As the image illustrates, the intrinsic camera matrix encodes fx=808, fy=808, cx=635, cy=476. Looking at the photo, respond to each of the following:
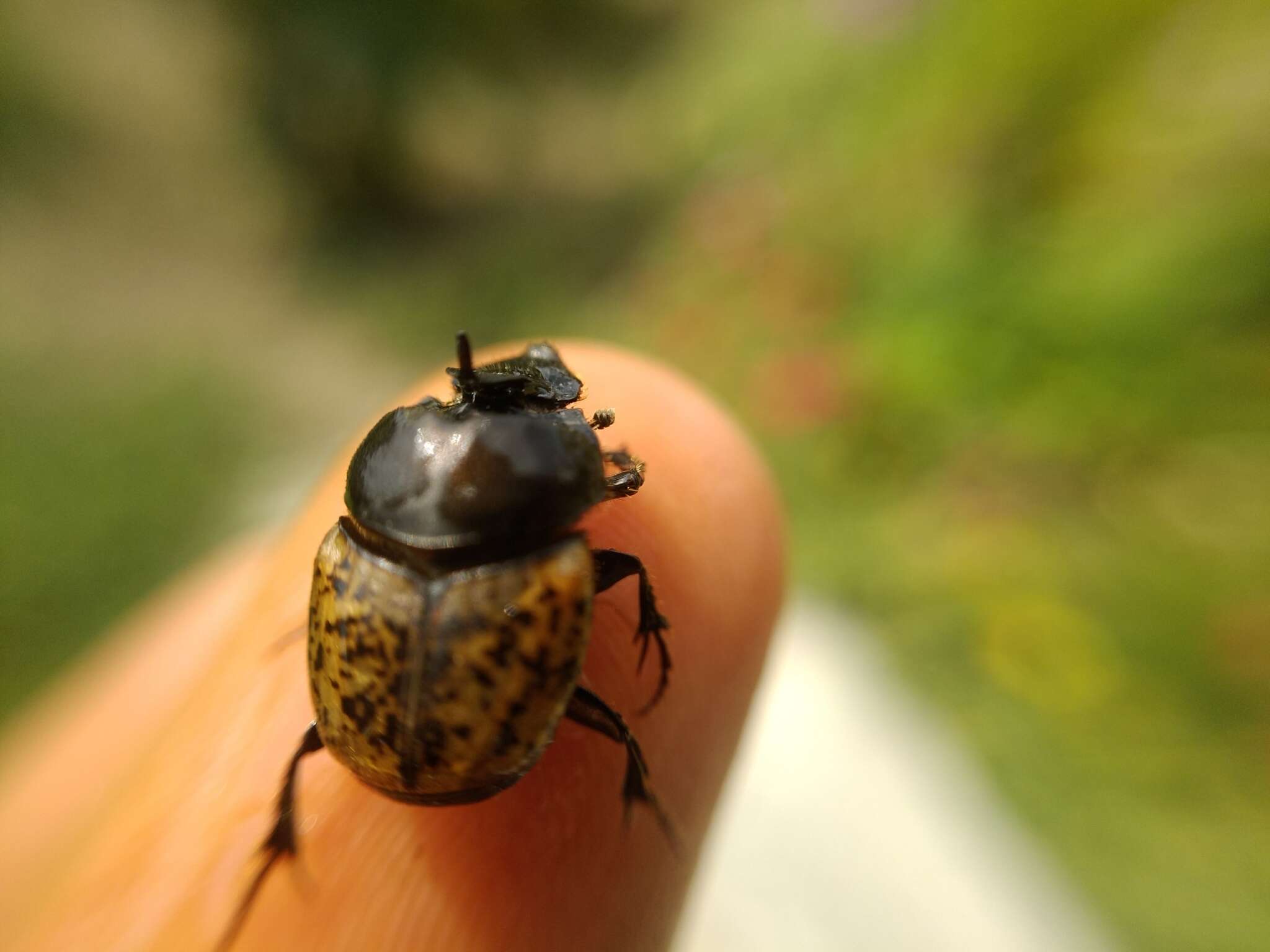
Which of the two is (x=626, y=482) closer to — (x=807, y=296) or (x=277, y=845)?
(x=277, y=845)

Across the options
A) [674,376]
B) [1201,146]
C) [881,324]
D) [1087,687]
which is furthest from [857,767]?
[1201,146]

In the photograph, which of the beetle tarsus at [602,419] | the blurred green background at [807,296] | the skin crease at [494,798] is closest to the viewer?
the skin crease at [494,798]

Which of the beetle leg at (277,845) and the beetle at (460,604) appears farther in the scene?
the beetle leg at (277,845)

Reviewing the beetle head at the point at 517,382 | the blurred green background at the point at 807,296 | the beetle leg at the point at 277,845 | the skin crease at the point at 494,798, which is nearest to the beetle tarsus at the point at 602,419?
the beetle head at the point at 517,382

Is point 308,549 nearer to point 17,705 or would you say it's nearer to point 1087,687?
point 1087,687

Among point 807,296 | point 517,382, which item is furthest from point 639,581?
point 807,296

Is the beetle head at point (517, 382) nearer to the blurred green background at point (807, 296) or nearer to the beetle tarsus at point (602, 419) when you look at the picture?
the beetle tarsus at point (602, 419)
